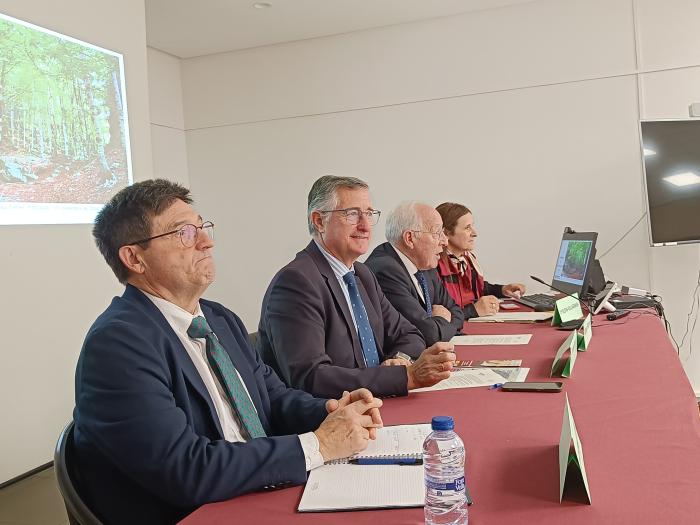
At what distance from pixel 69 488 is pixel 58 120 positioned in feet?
9.61

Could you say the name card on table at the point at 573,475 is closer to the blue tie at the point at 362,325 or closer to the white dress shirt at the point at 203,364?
the white dress shirt at the point at 203,364

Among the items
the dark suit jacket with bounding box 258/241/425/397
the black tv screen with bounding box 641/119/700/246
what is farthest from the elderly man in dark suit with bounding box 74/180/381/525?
the black tv screen with bounding box 641/119/700/246

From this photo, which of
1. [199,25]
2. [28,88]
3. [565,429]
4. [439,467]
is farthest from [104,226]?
[199,25]

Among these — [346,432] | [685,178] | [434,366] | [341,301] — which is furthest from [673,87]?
[346,432]

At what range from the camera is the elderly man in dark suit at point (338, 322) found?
6.34ft

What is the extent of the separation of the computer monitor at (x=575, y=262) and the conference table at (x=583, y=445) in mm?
1399

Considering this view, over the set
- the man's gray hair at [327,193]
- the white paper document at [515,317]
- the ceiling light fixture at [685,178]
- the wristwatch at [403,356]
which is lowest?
the wristwatch at [403,356]

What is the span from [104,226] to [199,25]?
14.0 ft

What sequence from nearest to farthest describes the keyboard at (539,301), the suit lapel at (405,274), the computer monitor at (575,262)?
the suit lapel at (405,274) < the keyboard at (539,301) < the computer monitor at (575,262)

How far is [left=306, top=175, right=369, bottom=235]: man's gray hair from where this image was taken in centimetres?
248

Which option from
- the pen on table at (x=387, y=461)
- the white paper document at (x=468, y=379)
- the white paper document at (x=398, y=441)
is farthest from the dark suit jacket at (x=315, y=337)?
the pen on table at (x=387, y=461)

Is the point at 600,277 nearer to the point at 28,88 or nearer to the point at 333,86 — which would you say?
the point at 333,86

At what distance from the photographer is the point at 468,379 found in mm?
2008

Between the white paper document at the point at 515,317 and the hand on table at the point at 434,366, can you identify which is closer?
the hand on table at the point at 434,366
